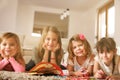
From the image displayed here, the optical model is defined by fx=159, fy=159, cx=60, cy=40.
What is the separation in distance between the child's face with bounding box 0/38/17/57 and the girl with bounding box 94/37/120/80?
0.37 metres

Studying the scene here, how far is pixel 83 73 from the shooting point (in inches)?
27.9

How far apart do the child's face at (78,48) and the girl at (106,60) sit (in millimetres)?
65

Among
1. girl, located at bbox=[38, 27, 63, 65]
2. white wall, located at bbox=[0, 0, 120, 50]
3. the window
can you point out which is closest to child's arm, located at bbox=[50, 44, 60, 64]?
girl, located at bbox=[38, 27, 63, 65]

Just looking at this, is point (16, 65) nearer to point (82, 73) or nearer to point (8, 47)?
point (8, 47)

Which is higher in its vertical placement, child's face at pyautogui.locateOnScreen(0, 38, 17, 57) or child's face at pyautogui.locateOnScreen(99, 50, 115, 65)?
child's face at pyautogui.locateOnScreen(0, 38, 17, 57)

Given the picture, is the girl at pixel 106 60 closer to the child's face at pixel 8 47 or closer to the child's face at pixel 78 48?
the child's face at pixel 78 48

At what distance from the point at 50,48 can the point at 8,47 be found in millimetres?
183

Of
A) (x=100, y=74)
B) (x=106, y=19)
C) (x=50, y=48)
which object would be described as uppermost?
(x=106, y=19)

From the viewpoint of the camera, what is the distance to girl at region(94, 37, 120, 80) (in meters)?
0.71

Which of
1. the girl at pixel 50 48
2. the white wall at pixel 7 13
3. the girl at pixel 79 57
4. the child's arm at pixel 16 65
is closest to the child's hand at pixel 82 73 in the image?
the girl at pixel 79 57

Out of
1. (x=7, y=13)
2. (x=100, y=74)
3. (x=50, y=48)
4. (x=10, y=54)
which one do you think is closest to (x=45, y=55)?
(x=50, y=48)

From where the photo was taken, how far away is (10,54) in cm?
69

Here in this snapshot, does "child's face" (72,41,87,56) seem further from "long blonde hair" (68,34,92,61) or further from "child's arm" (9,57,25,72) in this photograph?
"child's arm" (9,57,25,72)

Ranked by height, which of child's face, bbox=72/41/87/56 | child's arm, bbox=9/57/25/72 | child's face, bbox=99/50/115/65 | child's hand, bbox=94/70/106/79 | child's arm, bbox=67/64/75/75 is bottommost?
child's hand, bbox=94/70/106/79
